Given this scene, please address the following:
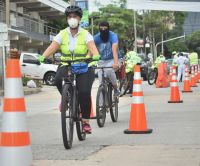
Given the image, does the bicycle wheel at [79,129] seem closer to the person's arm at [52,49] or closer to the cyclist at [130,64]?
the person's arm at [52,49]

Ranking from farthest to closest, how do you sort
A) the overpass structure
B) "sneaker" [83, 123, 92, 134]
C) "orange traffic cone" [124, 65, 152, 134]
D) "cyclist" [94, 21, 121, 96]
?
1. the overpass structure
2. "cyclist" [94, 21, 121, 96]
3. "orange traffic cone" [124, 65, 152, 134]
4. "sneaker" [83, 123, 92, 134]

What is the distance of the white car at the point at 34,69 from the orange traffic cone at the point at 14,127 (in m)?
26.2

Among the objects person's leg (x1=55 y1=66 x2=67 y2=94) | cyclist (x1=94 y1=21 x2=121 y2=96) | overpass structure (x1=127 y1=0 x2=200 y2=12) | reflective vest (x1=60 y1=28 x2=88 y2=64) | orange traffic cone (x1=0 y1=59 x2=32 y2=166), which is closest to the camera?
orange traffic cone (x1=0 y1=59 x2=32 y2=166)

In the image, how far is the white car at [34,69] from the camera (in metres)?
30.7

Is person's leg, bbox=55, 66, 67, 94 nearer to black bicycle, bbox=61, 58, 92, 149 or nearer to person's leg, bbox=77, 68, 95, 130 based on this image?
black bicycle, bbox=61, 58, 92, 149

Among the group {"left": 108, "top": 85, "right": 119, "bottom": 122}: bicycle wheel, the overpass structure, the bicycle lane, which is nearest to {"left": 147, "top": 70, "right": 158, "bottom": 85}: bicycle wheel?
the overpass structure

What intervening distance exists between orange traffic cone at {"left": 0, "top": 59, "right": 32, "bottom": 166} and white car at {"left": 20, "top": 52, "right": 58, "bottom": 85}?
26.2 meters

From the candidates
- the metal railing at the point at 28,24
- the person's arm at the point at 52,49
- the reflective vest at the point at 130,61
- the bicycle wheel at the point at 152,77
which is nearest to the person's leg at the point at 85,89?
the person's arm at the point at 52,49

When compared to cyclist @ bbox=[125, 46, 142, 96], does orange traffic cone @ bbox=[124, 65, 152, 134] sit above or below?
below

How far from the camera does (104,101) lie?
997cm

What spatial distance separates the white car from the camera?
101 feet

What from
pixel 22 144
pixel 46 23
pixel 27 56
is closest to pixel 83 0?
pixel 46 23

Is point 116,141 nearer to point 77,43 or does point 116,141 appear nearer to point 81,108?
point 81,108

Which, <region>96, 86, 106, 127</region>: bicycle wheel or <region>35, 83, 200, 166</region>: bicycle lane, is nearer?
<region>35, 83, 200, 166</region>: bicycle lane
